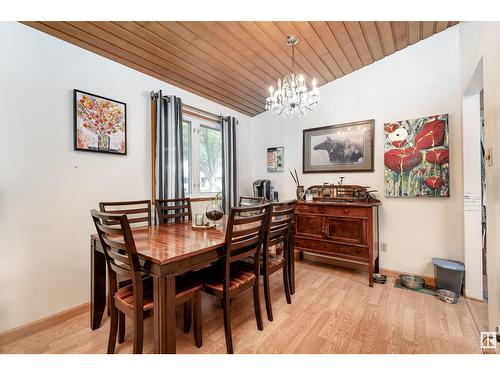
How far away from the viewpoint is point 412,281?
2490 millimetres

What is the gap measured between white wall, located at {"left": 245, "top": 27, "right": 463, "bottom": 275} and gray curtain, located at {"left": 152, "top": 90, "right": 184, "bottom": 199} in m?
2.00

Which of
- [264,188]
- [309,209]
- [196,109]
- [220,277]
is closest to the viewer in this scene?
[220,277]

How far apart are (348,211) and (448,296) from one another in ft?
3.96

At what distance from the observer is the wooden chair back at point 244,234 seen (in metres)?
1.47

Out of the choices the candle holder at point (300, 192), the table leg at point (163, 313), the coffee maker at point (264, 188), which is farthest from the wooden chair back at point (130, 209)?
the candle holder at point (300, 192)

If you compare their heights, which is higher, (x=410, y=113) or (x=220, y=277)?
(x=410, y=113)

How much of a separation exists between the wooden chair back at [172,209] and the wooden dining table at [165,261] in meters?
0.39

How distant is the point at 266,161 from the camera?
3949 millimetres

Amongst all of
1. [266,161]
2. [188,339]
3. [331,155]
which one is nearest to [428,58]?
[331,155]

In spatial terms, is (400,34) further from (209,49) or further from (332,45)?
(209,49)

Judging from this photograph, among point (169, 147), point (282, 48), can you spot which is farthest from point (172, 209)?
point (282, 48)

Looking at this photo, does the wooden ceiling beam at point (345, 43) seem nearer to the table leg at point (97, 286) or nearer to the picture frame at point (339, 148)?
the picture frame at point (339, 148)

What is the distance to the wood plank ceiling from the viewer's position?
1.90 metres
